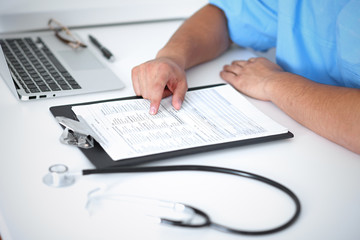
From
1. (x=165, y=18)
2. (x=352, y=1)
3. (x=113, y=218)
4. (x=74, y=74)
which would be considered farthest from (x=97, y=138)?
(x=165, y=18)

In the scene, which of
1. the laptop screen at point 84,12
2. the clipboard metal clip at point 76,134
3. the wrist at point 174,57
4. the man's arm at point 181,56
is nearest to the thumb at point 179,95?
the man's arm at point 181,56

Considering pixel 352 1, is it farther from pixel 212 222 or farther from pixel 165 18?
pixel 165 18

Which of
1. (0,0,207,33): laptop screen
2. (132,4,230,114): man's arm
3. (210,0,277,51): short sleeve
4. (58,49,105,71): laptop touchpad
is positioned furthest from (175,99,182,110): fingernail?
(0,0,207,33): laptop screen

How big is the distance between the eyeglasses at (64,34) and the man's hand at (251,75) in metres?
0.41

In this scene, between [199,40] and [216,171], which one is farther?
[199,40]

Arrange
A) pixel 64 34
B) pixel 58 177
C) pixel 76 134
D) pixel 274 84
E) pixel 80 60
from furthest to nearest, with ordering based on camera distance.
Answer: pixel 64 34, pixel 80 60, pixel 274 84, pixel 76 134, pixel 58 177

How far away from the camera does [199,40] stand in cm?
132

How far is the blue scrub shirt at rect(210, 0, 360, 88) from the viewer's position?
3.45 feet

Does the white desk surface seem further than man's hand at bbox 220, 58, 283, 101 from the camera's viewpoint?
No

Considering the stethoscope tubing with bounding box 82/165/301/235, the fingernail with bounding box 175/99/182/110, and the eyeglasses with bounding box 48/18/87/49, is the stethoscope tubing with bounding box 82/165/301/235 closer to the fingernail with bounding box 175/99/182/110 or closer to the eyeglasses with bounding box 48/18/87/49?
the fingernail with bounding box 175/99/182/110

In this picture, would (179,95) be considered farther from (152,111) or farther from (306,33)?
(306,33)

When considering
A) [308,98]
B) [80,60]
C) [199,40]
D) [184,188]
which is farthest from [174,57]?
[184,188]

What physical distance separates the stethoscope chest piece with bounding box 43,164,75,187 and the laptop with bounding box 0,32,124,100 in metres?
0.30

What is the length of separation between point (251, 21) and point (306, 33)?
19 cm
